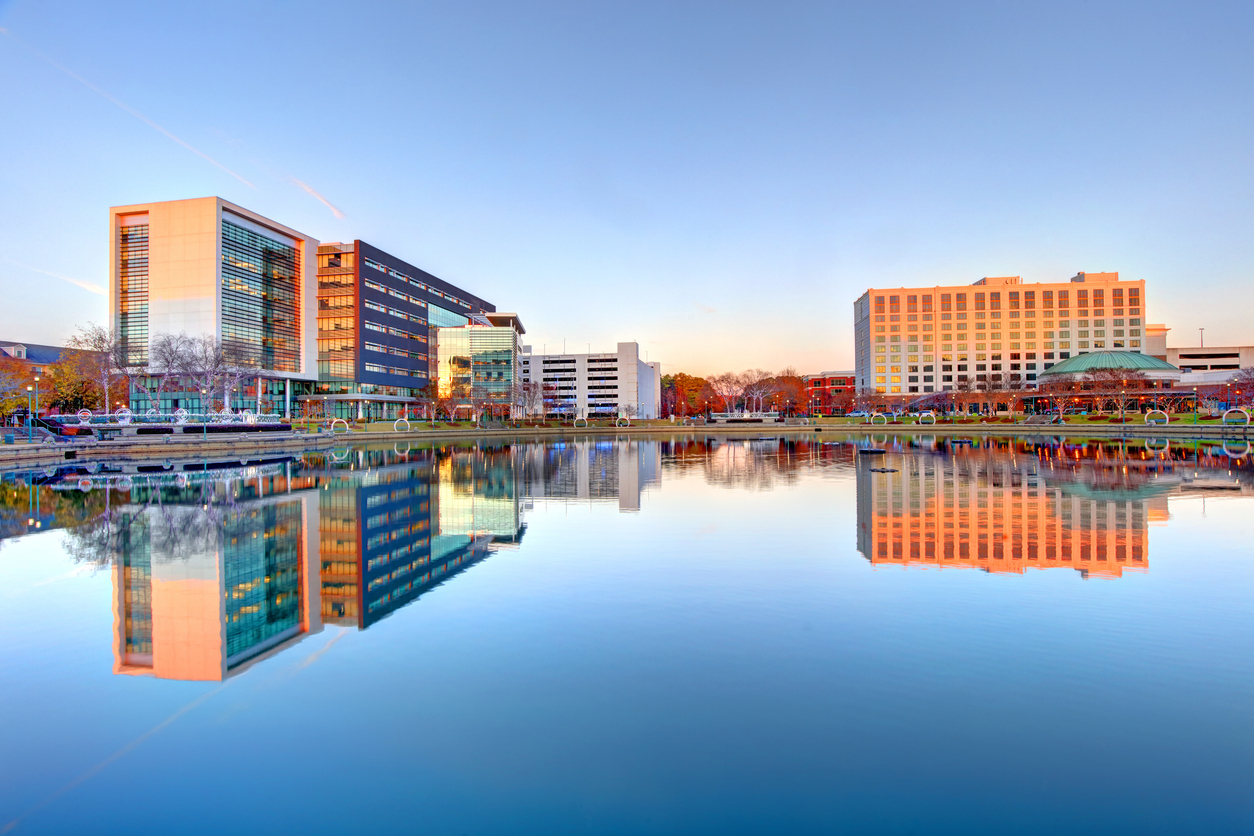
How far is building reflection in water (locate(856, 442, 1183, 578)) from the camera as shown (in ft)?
35.6

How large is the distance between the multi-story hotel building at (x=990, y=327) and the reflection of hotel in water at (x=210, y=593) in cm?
13324

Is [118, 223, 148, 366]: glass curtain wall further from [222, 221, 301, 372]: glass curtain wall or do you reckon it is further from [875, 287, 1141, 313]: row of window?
[875, 287, 1141, 313]: row of window

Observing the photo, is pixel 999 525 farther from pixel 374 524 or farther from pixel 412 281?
pixel 412 281

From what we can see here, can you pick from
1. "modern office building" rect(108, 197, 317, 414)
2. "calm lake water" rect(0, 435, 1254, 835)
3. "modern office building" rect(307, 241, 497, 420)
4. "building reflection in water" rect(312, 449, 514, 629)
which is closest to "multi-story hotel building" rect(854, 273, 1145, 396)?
"modern office building" rect(307, 241, 497, 420)

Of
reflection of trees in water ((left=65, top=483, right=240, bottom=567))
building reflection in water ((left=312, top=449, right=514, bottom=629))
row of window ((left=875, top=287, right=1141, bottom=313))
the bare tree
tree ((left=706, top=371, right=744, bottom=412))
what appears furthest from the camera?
row of window ((left=875, top=287, right=1141, bottom=313))

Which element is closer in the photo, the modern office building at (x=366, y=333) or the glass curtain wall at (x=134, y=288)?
the glass curtain wall at (x=134, y=288)

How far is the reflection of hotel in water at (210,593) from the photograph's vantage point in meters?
7.01

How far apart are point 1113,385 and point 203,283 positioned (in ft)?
334

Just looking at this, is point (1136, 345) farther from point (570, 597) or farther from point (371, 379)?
point (570, 597)

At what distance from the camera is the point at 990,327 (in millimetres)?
130875

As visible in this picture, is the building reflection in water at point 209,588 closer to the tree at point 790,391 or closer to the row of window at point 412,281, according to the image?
the row of window at point 412,281

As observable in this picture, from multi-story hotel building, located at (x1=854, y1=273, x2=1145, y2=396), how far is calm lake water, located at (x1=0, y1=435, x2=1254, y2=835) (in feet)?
426

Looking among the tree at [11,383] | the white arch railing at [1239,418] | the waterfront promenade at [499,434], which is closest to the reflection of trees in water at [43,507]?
the waterfront promenade at [499,434]

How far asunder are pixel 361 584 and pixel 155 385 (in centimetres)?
7301
